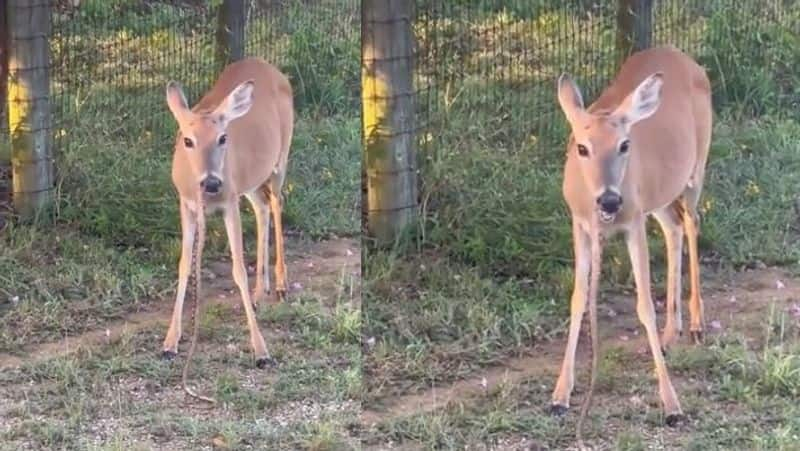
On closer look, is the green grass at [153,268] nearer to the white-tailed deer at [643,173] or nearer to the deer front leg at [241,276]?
the deer front leg at [241,276]

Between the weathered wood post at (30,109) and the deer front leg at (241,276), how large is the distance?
477mm

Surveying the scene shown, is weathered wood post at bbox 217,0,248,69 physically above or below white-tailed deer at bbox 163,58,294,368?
above

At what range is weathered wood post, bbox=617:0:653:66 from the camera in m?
2.73

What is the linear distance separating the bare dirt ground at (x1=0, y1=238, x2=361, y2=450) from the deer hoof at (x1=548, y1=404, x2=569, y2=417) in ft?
1.58

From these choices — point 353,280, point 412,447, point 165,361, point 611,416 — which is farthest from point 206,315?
point 611,416

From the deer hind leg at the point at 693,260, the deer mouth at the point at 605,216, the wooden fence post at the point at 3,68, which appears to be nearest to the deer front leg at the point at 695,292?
the deer hind leg at the point at 693,260

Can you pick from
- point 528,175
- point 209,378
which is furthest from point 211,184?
point 528,175

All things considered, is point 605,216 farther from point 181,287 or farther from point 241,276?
point 181,287

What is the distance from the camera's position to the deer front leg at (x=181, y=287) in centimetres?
294

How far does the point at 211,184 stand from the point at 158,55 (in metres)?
0.37

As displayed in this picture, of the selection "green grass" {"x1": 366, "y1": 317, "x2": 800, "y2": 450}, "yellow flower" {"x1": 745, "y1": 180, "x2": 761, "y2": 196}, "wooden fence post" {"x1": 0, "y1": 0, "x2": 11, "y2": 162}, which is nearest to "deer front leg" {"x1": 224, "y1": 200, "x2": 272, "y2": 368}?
"green grass" {"x1": 366, "y1": 317, "x2": 800, "y2": 450}

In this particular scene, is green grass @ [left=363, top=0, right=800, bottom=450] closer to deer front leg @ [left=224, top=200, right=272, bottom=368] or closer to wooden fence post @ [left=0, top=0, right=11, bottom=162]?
deer front leg @ [left=224, top=200, right=272, bottom=368]

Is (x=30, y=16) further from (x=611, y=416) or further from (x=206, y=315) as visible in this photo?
(x=611, y=416)

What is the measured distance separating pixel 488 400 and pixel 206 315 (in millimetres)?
727
